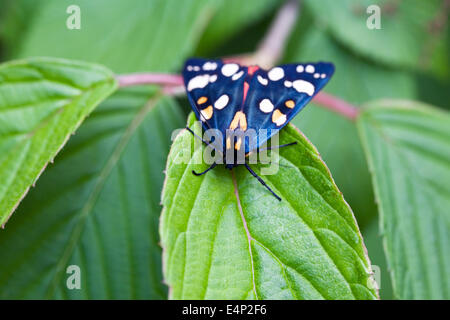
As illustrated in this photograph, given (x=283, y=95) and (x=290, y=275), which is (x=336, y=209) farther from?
(x=283, y=95)

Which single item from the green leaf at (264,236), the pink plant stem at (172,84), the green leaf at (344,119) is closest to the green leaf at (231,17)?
the green leaf at (344,119)

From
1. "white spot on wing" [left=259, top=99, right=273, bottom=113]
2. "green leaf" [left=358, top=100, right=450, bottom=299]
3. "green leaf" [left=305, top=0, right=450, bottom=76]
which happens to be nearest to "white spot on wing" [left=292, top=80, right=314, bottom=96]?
"white spot on wing" [left=259, top=99, right=273, bottom=113]

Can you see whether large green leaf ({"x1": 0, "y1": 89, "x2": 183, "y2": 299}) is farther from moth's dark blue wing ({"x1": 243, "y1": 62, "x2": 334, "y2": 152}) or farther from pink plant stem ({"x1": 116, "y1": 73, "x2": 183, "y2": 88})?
moth's dark blue wing ({"x1": 243, "y1": 62, "x2": 334, "y2": 152})

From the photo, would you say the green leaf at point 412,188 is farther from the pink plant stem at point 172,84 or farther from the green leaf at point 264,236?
the green leaf at point 264,236

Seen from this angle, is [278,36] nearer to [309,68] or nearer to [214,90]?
[309,68]
